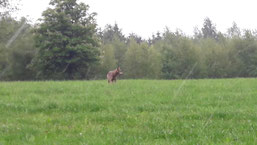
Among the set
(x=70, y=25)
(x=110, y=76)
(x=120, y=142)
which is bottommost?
Result: (x=120, y=142)

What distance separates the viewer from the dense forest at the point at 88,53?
4456 cm

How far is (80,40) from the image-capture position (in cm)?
4481

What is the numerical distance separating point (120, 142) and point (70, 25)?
40462mm

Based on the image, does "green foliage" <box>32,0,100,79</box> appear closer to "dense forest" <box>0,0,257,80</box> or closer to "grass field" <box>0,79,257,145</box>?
"dense forest" <box>0,0,257,80</box>

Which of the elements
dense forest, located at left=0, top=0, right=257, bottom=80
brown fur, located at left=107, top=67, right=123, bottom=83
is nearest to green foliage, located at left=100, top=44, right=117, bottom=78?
dense forest, located at left=0, top=0, right=257, bottom=80

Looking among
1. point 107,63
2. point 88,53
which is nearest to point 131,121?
point 88,53

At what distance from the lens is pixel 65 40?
43.8 m

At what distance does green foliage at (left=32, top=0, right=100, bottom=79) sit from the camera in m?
43.8

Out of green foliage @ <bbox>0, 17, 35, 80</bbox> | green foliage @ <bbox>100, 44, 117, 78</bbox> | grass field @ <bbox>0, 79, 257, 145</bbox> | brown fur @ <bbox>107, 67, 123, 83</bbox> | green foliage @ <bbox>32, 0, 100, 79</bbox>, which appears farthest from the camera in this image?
green foliage @ <bbox>100, 44, 117, 78</bbox>

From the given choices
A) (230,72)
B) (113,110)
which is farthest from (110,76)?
(230,72)

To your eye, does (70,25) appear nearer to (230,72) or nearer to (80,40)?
(80,40)

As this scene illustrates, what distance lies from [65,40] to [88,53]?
3.89 metres

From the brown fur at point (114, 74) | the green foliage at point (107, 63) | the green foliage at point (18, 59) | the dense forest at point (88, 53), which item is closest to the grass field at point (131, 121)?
the brown fur at point (114, 74)

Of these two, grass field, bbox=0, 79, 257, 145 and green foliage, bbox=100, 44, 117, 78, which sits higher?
green foliage, bbox=100, 44, 117, 78
